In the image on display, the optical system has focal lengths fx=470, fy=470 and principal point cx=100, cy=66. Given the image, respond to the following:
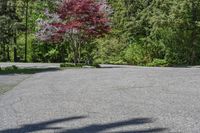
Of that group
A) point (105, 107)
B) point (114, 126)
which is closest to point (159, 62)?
point (105, 107)

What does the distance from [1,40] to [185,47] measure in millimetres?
17842

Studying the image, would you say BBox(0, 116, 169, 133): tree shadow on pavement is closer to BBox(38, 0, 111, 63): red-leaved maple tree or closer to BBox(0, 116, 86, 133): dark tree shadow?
BBox(0, 116, 86, 133): dark tree shadow

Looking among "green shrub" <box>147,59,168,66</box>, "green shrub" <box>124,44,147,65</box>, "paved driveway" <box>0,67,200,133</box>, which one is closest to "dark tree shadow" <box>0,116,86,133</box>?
"paved driveway" <box>0,67,200,133</box>

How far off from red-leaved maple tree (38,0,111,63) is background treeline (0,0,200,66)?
21.4ft

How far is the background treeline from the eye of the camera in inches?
1316

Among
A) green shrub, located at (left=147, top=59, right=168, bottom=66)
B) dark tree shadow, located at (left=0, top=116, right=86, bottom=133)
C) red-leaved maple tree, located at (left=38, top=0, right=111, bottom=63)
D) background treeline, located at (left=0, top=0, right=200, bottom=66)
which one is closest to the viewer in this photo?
dark tree shadow, located at (left=0, top=116, right=86, bottom=133)

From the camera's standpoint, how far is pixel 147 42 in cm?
3544

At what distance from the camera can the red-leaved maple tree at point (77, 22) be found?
26906mm

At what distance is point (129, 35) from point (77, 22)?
10.7 m

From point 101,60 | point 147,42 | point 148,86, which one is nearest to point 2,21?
point 101,60

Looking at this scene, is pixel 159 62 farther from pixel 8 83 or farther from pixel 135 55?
pixel 8 83

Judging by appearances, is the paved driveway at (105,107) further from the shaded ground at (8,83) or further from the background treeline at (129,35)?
the background treeline at (129,35)

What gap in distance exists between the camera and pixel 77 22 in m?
26.7

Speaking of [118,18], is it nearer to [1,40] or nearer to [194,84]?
[1,40]
